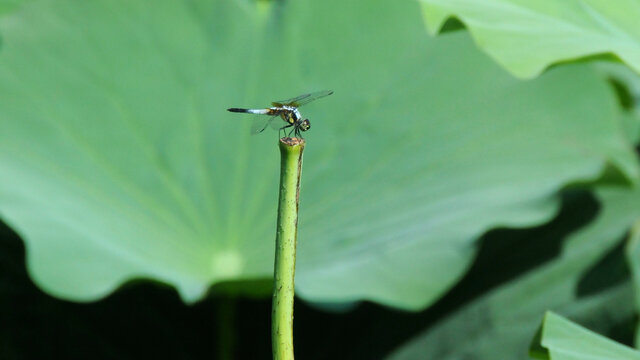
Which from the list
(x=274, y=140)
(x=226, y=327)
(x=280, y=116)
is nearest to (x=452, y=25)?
(x=280, y=116)

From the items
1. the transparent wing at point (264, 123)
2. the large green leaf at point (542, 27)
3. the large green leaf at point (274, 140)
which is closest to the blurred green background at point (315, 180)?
the large green leaf at point (274, 140)

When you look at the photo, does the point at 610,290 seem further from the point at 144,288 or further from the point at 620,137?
the point at 144,288

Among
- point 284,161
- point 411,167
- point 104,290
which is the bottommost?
A: point 284,161

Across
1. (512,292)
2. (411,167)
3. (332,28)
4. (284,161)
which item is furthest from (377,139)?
(284,161)

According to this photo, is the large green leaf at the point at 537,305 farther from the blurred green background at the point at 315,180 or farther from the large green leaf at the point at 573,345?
A: the large green leaf at the point at 573,345

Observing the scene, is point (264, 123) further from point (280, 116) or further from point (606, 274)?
point (606, 274)

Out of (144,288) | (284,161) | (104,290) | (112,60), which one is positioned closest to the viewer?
(284,161)

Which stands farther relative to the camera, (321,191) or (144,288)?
(144,288)
